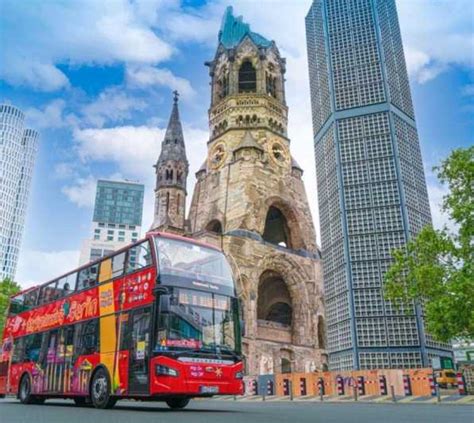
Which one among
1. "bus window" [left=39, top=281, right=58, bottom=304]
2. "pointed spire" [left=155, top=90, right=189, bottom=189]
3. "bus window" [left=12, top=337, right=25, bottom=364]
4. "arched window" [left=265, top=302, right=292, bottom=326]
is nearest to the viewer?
"bus window" [left=39, top=281, right=58, bottom=304]

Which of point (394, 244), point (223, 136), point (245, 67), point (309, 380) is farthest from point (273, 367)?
point (245, 67)

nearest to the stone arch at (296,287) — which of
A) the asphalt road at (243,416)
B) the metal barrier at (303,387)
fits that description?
the metal barrier at (303,387)

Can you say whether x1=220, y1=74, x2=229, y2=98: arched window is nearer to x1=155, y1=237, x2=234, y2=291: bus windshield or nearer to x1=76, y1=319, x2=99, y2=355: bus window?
x1=155, y1=237, x2=234, y2=291: bus windshield

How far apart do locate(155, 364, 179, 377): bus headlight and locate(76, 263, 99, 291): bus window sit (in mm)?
3687

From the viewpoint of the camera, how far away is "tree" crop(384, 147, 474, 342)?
15.3 m

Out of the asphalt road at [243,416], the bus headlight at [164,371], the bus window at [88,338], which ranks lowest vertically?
the asphalt road at [243,416]

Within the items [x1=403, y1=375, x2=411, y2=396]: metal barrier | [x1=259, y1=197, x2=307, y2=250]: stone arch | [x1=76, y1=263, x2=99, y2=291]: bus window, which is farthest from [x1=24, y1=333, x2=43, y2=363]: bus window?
[x1=259, y1=197, x2=307, y2=250]: stone arch

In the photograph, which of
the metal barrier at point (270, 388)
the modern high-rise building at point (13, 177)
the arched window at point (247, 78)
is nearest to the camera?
the metal barrier at point (270, 388)

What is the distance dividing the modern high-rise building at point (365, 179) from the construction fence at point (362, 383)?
945cm

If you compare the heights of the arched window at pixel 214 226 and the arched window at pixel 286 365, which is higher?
the arched window at pixel 214 226

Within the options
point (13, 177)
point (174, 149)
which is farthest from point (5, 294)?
point (13, 177)

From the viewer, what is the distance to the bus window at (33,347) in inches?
539

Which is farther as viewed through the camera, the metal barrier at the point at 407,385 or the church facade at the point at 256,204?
the church facade at the point at 256,204

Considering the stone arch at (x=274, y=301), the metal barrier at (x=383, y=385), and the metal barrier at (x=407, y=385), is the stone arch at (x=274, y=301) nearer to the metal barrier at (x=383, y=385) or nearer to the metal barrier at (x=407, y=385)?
the metal barrier at (x=407, y=385)
